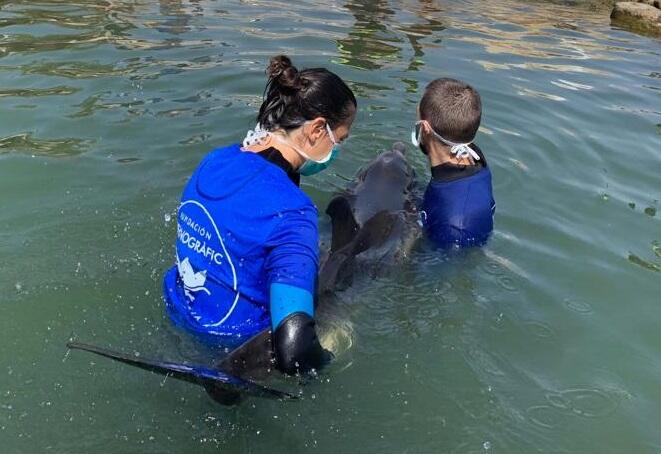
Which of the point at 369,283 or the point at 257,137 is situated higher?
the point at 257,137

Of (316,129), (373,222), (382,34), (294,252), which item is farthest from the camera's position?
(382,34)

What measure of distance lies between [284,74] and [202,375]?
1.47m

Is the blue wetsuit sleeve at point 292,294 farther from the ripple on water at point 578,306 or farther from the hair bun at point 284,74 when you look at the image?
the ripple on water at point 578,306

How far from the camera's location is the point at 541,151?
24.1 feet

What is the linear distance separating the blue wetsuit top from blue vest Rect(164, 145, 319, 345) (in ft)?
6.83

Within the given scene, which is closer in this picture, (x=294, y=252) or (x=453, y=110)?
(x=294, y=252)

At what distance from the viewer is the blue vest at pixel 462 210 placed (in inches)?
199

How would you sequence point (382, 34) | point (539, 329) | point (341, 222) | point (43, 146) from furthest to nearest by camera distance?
point (382, 34)
point (43, 146)
point (341, 222)
point (539, 329)

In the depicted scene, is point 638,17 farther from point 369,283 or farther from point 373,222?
point 369,283

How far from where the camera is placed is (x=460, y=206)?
504 cm

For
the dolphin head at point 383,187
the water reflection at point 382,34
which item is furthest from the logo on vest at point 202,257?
the water reflection at point 382,34

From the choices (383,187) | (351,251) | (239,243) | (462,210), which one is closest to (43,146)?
(383,187)

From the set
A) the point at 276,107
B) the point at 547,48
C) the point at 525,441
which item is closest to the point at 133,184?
the point at 276,107

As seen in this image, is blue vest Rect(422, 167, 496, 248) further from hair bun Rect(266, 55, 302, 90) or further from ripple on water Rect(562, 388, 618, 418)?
hair bun Rect(266, 55, 302, 90)
